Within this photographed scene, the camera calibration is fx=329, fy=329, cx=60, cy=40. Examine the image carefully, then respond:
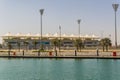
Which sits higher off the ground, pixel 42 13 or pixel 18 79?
pixel 42 13

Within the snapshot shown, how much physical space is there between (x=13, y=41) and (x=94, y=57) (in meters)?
120

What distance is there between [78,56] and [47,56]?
663 cm

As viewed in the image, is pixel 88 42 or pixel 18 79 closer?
pixel 18 79

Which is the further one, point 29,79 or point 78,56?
point 78,56

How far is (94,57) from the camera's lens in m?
66.4

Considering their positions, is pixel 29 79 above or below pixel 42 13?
below

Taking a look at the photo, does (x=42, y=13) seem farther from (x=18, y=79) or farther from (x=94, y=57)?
(x=18, y=79)

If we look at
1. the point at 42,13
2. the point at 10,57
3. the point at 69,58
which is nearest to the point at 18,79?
the point at 69,58

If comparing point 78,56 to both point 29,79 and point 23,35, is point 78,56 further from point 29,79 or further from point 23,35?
point 23,35

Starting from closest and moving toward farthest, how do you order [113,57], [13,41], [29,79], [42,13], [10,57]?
1. [29,79]
2. [113,57]
3. [10,57]
4. [42,13]
5. [13,41]

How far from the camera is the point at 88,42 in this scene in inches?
7520

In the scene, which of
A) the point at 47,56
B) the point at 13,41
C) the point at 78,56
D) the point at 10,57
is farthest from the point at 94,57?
the point at 13,41

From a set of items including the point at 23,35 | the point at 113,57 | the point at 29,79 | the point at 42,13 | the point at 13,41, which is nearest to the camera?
the point at 29,79

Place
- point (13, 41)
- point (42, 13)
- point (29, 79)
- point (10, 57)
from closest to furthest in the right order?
point (29, 79), point (10, 57), point (42, 13), point (13, 41)
